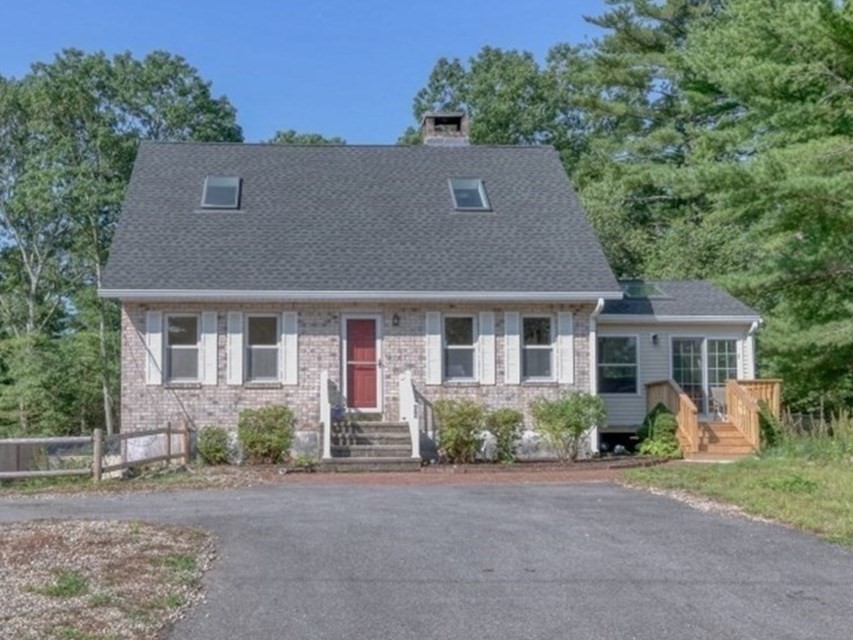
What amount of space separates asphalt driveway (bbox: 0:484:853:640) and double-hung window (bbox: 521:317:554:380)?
7394 millimetres

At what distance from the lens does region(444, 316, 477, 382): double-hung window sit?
2022 cm

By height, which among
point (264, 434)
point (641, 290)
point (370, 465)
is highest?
point (641, 290)

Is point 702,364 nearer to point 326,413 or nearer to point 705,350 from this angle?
point 705,350

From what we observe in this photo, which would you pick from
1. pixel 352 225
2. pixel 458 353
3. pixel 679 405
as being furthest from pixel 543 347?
pixel 352 225

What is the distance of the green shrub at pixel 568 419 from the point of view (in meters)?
18.9

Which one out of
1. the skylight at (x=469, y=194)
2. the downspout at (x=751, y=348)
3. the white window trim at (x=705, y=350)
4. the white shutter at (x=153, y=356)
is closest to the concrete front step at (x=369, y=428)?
the white shutter at (x=153, y=356)

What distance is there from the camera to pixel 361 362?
2016 centimetres

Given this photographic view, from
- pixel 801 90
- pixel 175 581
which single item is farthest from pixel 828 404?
pixel 175 581

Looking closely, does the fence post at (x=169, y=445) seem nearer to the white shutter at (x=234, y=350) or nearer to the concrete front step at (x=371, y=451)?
the white shutter at (x=234, y=350)

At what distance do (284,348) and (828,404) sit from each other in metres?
13.4

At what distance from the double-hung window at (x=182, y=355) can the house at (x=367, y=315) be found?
26mm

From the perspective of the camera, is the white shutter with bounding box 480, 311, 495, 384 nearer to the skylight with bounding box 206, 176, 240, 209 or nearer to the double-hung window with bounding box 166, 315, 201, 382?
the double-hung window with bounding box 166, 315, 201, 382

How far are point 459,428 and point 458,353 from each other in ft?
7.20

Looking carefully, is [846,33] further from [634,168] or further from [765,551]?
[634,168]
